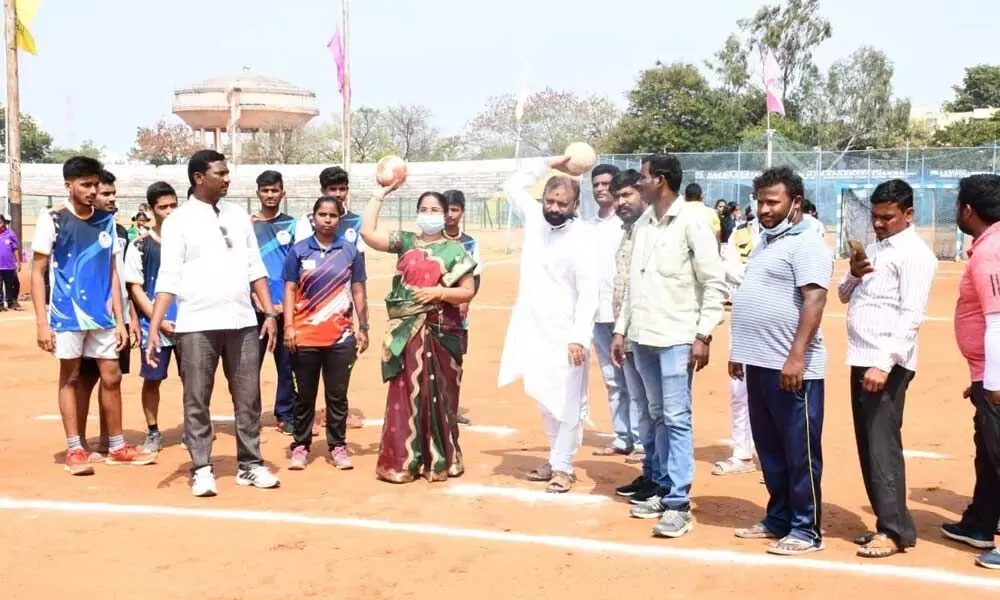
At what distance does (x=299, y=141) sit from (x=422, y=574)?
6941 centimetres

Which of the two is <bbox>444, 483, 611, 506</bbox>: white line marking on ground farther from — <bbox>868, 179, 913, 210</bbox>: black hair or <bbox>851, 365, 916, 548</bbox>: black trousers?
<bbox>868, 179, 913, 210</bbox>: black hair

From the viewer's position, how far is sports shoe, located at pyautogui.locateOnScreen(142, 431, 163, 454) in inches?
291

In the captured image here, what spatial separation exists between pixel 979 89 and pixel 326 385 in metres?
71.4

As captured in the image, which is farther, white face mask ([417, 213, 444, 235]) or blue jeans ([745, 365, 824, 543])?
white face mask ([417, 213, 444, 235])

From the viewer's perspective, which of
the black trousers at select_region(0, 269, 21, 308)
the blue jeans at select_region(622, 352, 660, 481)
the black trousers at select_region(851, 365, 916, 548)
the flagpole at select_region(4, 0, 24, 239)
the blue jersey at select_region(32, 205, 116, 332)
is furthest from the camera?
the flagpole at select_region(4, 0, 24, 239)

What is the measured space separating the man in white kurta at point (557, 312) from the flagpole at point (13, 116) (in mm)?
15393

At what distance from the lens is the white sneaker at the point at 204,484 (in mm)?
6199

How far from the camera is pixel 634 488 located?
6.17 meters

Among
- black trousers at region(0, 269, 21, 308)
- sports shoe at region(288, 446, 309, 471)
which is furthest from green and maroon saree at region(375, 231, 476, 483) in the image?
black trousers at region(0, 269, 21, 308)

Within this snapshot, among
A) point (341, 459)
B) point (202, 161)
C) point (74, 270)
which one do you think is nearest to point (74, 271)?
point (74, 270)

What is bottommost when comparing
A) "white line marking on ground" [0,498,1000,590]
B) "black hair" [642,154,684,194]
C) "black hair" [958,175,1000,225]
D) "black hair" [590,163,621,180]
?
"white line marking on ground" [0,498,1000,590]

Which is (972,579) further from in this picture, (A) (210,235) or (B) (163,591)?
(A) (210,235)

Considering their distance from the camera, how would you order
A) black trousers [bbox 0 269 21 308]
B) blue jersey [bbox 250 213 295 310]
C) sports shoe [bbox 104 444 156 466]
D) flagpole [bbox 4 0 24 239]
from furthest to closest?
flagpole [bbox 4 0 24 239] < black trousers [bbox 0 269 21 308] < blue jersey [bbox 250 213 295 310] < sports shoe [bbox 104 444 156 466]

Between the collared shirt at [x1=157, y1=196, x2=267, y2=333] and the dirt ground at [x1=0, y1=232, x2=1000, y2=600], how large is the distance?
110cm
